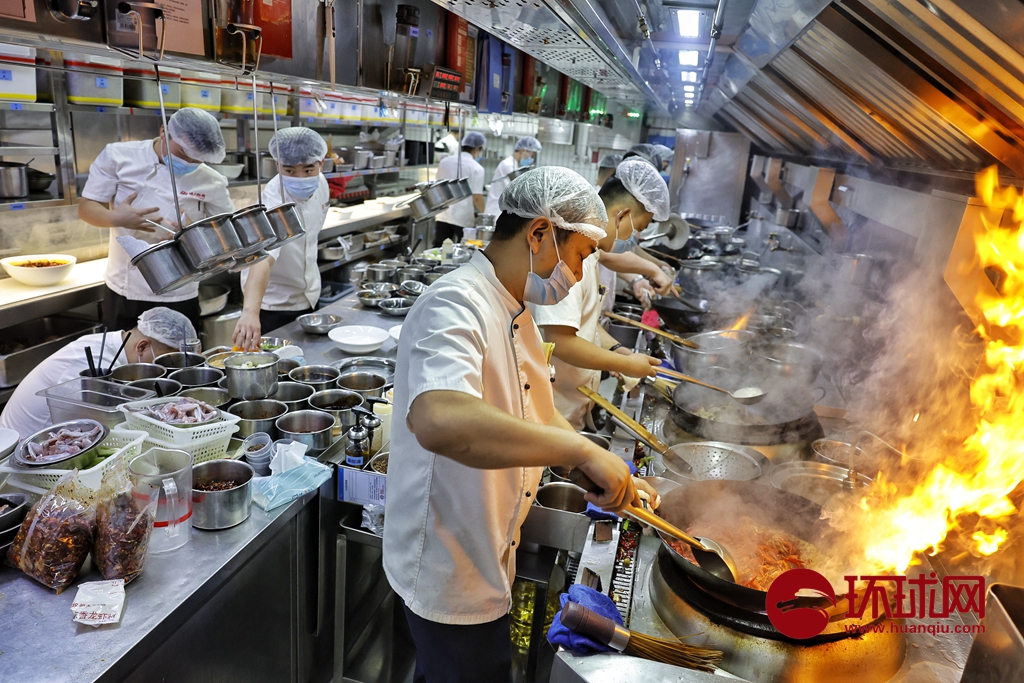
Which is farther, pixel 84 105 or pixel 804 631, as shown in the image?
pixel 84 105

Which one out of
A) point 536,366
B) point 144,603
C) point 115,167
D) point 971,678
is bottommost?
point 144,603

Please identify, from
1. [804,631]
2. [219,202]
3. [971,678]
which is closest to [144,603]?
[804,631]

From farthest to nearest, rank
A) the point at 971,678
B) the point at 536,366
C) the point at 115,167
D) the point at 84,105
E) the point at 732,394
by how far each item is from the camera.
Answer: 1. the point at 84,105
2. the point at 115,167
3. the point at 732,394
4. the point at 536,366
5. the point at 971,678

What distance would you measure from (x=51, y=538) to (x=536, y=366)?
138 cm

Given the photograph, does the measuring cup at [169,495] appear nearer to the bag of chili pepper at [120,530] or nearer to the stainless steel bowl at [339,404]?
the bag of chili pepper at [120,530]

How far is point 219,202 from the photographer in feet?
13.8

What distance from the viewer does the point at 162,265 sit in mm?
2242

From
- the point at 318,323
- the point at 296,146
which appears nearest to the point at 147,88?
the point at 296,146

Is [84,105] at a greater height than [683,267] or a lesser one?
greater

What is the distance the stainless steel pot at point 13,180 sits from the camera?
4188 millimetres

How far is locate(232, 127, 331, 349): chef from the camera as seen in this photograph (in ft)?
13.8

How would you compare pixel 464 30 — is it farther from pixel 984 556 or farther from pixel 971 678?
pixel 971 678

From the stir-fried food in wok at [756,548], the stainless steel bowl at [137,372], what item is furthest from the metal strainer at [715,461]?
the stainless steel bowl at [137,372]

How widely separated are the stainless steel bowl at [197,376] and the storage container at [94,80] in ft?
9.55
